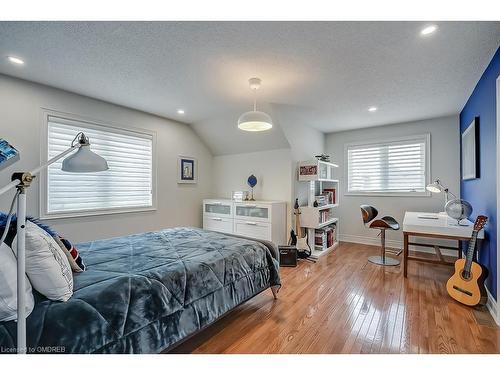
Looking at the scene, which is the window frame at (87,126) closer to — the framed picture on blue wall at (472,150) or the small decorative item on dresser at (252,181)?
the small decorative item on dresser at (252,181)

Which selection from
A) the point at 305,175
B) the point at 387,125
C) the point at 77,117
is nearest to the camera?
the point at 77,117

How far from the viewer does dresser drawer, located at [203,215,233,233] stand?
4322 millimetres

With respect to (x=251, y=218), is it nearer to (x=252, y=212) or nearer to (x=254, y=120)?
(x=252, y=212)

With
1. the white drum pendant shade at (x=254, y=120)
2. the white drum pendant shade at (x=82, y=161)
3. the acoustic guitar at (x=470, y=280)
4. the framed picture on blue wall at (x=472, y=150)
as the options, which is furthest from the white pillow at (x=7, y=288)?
the framed picture on blue wall at (x=472, y=150)

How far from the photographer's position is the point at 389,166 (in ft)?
15.0

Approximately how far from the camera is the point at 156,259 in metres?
1.83

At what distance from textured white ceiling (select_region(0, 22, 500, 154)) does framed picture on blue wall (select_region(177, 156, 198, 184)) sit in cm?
116

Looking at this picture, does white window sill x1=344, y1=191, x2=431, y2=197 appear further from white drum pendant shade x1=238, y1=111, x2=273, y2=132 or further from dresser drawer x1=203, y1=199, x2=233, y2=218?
white drum pendant shade x1=238, y1=111, x2=273, y2=132

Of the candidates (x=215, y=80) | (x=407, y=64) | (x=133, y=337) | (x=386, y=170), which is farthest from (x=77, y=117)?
(x=386, y=170)

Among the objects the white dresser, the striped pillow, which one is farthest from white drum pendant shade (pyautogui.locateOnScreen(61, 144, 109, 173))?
the white dresser

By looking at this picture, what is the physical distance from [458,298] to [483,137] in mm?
1719
